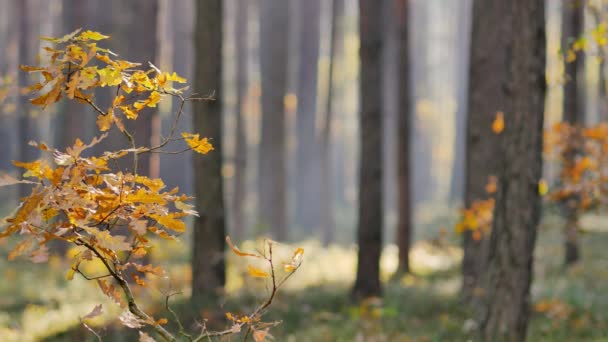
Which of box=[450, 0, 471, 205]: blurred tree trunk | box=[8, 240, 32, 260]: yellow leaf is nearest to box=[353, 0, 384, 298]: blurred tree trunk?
box=[8, 240, 32, 260]: yellow leaf

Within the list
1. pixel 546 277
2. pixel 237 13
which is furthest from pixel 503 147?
pixel 237 13

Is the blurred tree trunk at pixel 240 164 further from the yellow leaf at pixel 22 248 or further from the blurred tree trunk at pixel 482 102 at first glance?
the yellow leaf at pixel 22 248

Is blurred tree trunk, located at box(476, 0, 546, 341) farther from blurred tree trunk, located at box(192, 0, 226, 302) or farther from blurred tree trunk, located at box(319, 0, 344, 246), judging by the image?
blurred tree trunk, located at box(319, 0, 344, 246)

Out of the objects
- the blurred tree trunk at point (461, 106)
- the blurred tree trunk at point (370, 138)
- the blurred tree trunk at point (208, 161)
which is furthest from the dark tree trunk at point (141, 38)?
the blurred tree trunk at point (461, 106)

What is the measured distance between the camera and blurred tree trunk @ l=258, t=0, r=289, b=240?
19.8 m

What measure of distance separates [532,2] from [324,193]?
57.9ft

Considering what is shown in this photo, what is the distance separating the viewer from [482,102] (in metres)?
9.12

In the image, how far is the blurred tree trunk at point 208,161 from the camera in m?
7.92

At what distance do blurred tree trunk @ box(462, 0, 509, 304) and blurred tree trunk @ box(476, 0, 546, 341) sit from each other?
3119 millimetres

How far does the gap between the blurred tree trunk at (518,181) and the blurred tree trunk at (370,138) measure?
130 inches

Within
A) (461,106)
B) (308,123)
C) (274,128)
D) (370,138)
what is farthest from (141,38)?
(461,106)

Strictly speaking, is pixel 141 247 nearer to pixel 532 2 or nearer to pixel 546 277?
pixel 532 2

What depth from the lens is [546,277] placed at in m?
12.5

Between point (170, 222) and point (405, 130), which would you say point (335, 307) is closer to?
point (405, 130)
